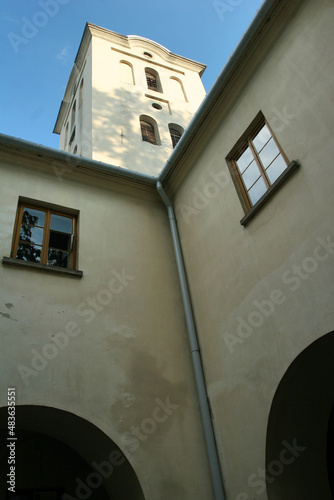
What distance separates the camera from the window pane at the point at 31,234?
6.46 metres

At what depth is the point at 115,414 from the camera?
523 cm

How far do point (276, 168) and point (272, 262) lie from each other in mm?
1359

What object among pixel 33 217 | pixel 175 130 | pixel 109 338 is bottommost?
pixel 109 338

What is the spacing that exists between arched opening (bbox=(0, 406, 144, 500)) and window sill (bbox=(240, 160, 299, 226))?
3.45 metres

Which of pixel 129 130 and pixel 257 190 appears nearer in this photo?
pixel 257 190

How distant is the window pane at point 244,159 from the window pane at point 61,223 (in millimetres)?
3104

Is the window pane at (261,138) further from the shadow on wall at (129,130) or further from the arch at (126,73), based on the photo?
the arch at (126,73)

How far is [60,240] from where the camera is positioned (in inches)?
267

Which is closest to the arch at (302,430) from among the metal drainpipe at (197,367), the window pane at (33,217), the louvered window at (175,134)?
the metal drainpipe at (197,367)

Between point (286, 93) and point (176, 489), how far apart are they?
17.7 feet

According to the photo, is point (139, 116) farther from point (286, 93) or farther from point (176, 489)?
point (176, 489)

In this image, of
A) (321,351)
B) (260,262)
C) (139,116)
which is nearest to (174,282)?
(260,262)

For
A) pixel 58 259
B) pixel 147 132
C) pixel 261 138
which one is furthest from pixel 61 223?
pixel 147 132

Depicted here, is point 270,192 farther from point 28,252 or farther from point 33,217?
point 33,217
